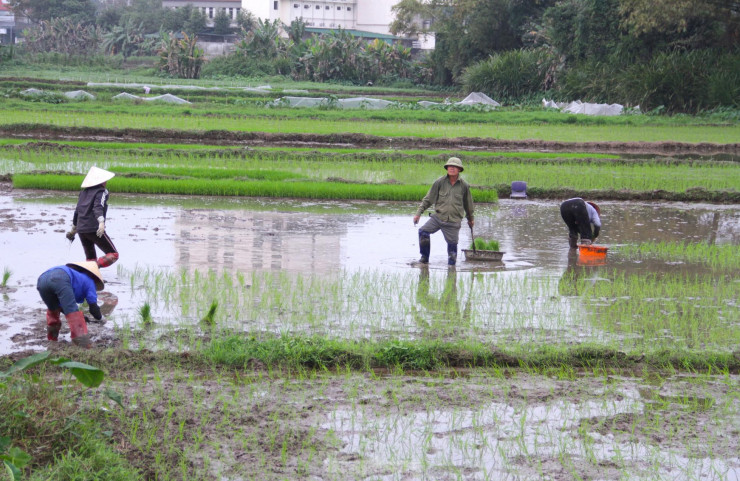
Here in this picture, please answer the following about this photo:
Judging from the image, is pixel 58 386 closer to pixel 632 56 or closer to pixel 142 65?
pixel 632 56

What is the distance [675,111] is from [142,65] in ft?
116

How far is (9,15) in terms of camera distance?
236ft

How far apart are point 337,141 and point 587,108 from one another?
512 inches

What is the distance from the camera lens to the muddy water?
754 centimetres

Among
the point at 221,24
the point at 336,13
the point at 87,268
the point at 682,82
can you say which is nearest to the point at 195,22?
the point at 221,24

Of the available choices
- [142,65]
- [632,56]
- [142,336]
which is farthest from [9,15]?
[142,336]

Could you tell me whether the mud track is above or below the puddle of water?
above

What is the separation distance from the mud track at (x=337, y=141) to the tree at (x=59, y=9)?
4580cm

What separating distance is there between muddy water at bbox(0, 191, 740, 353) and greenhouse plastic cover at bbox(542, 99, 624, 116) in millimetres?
16433

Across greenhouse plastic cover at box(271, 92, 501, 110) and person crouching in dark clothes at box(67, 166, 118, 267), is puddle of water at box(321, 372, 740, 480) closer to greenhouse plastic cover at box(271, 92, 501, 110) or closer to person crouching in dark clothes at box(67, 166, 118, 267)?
person crouching in dark clothes at box(67, 166, 118, 267)

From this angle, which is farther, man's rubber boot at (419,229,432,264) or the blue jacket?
man's rubber boot at (419,229,432,264)

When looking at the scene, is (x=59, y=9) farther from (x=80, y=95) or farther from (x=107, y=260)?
(x=107, y=260)

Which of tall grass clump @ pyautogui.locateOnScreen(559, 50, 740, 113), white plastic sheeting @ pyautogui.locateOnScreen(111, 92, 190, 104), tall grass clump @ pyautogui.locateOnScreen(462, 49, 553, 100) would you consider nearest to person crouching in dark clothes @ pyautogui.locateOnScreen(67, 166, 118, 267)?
white plastic sheeting @ pyautogui.locateOnScreen(111, 92, 190, 104)

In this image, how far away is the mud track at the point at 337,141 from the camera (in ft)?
62.4
